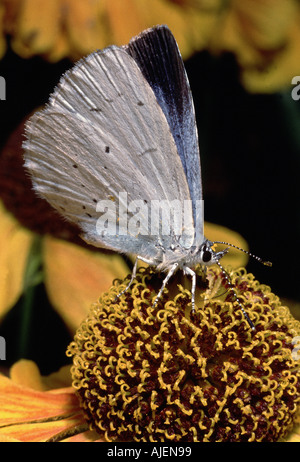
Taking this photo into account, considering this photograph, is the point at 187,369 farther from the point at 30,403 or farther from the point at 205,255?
the point at 30,403

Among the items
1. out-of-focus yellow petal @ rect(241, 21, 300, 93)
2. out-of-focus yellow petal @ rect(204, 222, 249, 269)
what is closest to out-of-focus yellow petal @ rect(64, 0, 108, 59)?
out-of-focus yellow petal @ rect(241, 21, 300, 93)

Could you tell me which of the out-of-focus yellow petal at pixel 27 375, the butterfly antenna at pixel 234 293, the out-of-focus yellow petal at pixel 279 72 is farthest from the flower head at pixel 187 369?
the out-of-focus yellow petal at pixel 279 72

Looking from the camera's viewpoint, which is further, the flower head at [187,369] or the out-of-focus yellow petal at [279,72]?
the out-of-focus yellow petal at [279,72]

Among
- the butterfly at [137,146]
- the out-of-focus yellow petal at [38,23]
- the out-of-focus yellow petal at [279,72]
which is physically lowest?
the butterfly at [137,146]

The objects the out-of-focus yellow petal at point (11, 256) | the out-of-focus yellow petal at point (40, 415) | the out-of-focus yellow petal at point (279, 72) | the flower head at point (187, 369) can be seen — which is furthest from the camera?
the out-of-focus yellow petal at point (11, 256)

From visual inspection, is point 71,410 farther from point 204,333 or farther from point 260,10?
point 260,10

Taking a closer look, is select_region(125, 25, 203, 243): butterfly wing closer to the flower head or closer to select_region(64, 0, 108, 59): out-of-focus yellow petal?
the flower head

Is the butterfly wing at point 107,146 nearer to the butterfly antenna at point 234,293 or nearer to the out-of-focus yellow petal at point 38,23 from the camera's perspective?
the butterfly antenna at point 234,293
